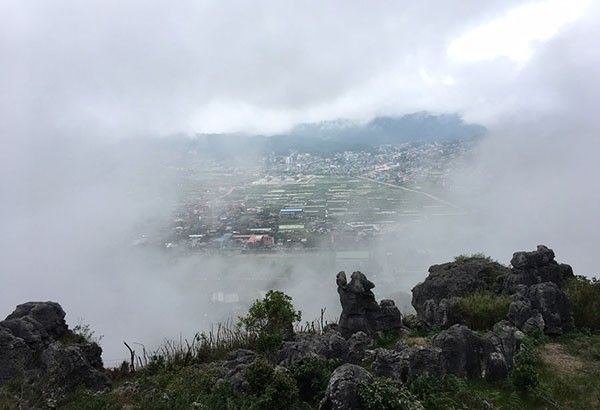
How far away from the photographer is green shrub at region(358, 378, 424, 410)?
9250 millimetres

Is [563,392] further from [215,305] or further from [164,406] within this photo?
[215,305]

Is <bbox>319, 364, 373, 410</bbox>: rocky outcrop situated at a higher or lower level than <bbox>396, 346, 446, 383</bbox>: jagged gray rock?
higher

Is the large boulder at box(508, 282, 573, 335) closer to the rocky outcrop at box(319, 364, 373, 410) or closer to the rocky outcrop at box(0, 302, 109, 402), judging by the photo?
the rocky outcrop at box(319, 364, 373, 410)

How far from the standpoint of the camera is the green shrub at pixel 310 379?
11.2 m

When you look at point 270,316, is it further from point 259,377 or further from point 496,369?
point 496,369

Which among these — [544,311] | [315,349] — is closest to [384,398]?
[315,349]

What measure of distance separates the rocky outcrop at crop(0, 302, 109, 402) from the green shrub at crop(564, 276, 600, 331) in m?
17.1

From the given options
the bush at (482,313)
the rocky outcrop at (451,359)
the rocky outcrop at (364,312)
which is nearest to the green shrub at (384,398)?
the rocky outcrop at (451,359)

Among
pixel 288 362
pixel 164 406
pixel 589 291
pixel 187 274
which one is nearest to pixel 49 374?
pixel 164 406

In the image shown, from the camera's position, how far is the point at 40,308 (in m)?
15.6

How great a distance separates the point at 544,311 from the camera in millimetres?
15656

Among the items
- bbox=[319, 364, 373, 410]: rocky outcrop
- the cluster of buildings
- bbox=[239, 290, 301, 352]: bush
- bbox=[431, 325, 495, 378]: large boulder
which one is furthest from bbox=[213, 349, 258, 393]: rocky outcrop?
the cluster of buildings

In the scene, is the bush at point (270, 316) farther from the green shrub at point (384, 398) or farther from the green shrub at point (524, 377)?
the green shrub at point (524, 377)

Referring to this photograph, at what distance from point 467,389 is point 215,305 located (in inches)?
1406
